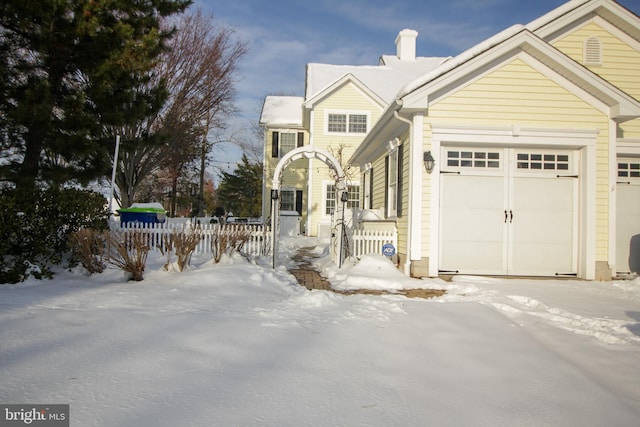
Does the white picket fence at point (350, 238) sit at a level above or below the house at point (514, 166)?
below

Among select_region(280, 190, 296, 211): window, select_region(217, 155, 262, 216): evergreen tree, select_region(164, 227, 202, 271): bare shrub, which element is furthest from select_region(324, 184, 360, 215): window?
select_region(164, 227, 202, 271): bare shrub

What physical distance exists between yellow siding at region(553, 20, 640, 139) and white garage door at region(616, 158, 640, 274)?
2.17m

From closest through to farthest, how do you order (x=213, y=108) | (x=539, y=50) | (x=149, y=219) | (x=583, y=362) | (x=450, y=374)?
(x=450, y=374) < (x=583, y=362) < (x=539, y=50) < (x=149, y=219) < (x=213, y=108)

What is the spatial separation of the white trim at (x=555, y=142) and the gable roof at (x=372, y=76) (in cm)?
1096

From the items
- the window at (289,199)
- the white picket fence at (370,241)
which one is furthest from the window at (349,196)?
the white picket fence at (370,241)

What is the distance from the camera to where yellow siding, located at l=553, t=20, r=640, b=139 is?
870 centimetres

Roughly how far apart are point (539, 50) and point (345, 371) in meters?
7.30

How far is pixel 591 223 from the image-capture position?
24.4ft

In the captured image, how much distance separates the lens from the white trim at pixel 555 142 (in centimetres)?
743

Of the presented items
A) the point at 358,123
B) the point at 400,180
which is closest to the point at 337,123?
the point at 358,123

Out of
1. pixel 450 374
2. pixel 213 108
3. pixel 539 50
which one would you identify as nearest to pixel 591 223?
pixel 539 50

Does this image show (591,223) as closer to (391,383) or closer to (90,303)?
(391,383)

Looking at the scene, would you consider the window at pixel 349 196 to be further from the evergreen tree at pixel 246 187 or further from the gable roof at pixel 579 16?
the gable roof at pixel 579 16

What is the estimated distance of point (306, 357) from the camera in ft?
9.84
